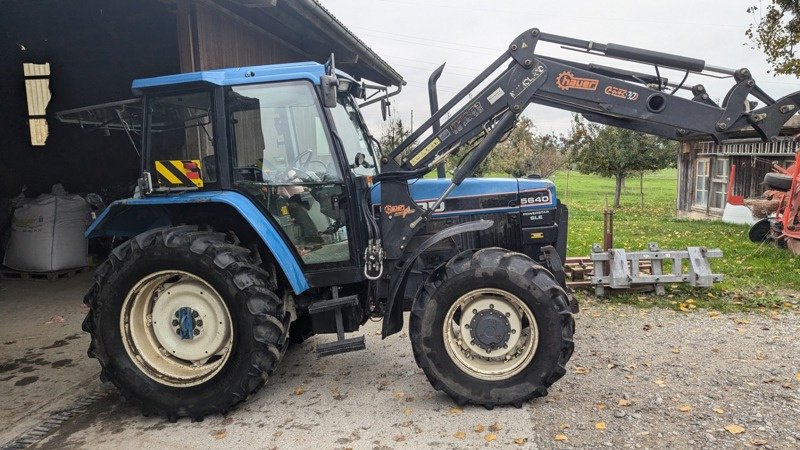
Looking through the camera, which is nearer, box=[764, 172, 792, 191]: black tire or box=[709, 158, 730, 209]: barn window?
box=[764, 172, 792, 191]: black tire

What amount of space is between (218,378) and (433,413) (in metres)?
1.48

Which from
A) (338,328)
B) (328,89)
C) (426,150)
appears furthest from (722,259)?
(328,89)

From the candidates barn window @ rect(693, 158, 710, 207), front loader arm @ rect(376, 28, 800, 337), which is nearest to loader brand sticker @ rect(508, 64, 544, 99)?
front loader arm @ rect(376, 28, 800, 337)

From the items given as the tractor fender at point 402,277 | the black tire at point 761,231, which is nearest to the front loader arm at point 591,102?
the tractor fender at point 402,277

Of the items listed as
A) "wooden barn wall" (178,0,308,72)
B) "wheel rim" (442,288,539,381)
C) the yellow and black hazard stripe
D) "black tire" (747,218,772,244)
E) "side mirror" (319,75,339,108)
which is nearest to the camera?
"side mirror" (319,75,339,108)

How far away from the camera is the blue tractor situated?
3.72m

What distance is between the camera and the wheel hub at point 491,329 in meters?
3.75

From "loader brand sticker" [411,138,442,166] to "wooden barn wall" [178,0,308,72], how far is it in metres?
3.25

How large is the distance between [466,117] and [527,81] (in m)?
0.50

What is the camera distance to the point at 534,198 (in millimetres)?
4332

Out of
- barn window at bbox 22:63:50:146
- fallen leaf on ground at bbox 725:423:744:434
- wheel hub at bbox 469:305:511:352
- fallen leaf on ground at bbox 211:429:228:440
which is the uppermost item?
barn window at bbox 22:63:50:146

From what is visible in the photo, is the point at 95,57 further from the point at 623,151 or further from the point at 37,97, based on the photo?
the point at 623,151

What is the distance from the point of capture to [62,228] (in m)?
8.34

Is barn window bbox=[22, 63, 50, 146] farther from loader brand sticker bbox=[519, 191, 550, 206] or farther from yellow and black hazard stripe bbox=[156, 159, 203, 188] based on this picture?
loader brand sticker bbox=[519, 191, 550, 206]
